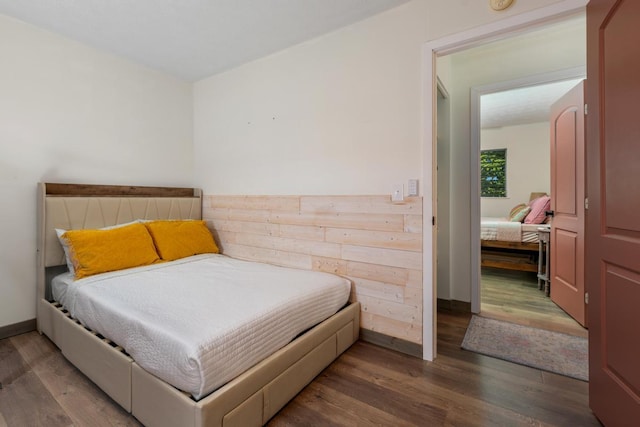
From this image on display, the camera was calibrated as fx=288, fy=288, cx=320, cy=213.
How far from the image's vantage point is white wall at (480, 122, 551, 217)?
5727mm

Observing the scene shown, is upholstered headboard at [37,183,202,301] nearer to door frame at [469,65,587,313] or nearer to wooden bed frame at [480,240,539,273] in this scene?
door frame at [469,65,587,313]

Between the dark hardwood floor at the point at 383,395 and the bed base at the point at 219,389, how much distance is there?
0.26ft

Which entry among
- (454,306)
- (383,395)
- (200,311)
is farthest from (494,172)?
(200,311)

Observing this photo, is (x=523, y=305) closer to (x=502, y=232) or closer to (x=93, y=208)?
(x=502, y=232)

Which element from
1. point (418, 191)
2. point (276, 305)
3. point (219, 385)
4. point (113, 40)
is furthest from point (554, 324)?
point (113, 40)

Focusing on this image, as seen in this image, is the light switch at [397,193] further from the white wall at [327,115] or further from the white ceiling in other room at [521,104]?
the white ceiling in other room at [521,104]

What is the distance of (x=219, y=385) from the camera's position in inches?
48.1

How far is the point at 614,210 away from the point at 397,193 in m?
1.10

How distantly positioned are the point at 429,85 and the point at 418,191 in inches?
28.3

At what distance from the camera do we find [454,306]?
289 cm

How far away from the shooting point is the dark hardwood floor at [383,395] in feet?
4.73

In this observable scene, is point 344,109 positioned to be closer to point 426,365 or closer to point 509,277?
point 426,365

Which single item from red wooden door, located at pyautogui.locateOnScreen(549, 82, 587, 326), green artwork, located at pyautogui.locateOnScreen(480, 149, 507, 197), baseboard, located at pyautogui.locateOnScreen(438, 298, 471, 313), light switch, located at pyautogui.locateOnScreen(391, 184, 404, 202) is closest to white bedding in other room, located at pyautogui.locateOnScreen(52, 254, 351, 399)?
light switch, located at pyautogui.locateOnScreen(391, 184, 404, 202)

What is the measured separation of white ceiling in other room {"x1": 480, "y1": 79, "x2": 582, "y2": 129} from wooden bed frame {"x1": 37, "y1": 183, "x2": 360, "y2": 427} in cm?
348
